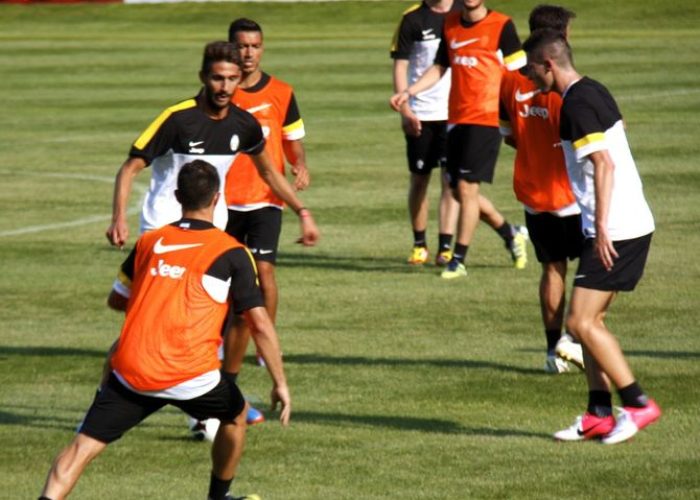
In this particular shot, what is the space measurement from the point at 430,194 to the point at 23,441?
11.1 m

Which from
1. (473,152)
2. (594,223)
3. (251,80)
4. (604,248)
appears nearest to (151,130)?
(251,80)

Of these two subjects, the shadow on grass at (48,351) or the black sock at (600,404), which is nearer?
the black sock at (600,404)

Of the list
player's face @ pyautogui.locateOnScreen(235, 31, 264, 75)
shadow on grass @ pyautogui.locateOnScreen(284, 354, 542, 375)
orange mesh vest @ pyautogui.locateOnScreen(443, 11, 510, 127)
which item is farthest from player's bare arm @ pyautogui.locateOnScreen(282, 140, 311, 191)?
orange mesh vest @ pyautogui.locateOnScreen(443, 11, 510, 127)

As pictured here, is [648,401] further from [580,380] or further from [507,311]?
[507,311]

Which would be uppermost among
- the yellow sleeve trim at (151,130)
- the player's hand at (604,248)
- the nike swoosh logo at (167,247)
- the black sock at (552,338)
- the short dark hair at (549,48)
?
the short dark hair at (549,48)

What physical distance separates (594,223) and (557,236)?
207 cm

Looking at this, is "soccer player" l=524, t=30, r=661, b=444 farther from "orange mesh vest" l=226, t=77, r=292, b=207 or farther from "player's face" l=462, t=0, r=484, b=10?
"player's face" l=462, t=0, r=484, b=10

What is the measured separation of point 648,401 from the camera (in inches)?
387

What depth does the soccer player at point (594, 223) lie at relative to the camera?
959 centimetres

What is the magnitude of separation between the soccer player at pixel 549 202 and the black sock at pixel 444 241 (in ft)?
15.5

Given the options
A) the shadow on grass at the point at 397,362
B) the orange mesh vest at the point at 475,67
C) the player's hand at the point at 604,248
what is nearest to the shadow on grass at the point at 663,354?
the shadow on grass at the point at 397,362

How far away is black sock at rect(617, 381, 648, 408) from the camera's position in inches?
384

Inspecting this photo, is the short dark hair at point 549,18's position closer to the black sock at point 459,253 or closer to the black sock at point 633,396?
the black sock at point 633,396

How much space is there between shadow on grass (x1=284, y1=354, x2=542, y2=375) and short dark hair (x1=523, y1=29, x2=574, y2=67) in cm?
281
